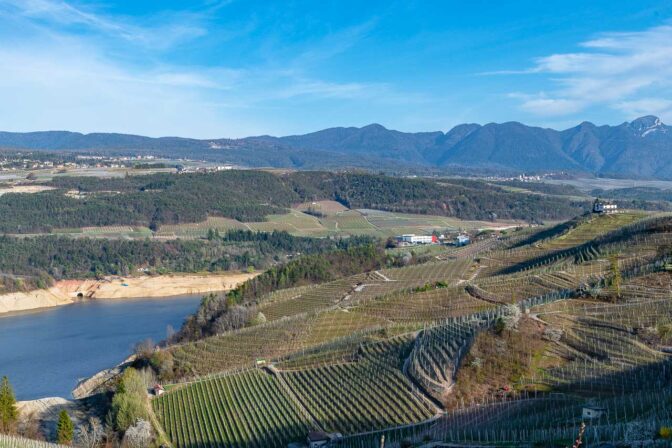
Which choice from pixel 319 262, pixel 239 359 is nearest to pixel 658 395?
pixel 239 359

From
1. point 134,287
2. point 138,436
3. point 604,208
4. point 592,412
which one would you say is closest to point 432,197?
point 134,287

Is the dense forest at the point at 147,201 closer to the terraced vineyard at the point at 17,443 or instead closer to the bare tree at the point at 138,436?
the bare tree at the point at 138,436

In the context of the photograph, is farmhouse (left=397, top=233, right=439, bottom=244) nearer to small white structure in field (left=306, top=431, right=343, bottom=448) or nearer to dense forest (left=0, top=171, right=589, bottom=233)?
dense forest (left=0, top=171, right=589, bottom=233)

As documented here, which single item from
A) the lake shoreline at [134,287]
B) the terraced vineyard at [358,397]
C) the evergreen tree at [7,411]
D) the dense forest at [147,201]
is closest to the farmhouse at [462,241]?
the lake shoreline at [134,287]

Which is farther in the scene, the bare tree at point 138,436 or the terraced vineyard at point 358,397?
the bare tree at point 138,436

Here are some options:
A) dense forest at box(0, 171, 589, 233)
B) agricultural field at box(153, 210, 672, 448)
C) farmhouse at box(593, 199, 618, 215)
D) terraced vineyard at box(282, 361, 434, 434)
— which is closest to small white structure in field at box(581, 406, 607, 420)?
agricultural field at box(153, 210, 672, 448)

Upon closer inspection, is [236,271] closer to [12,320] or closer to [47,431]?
[12,320]
